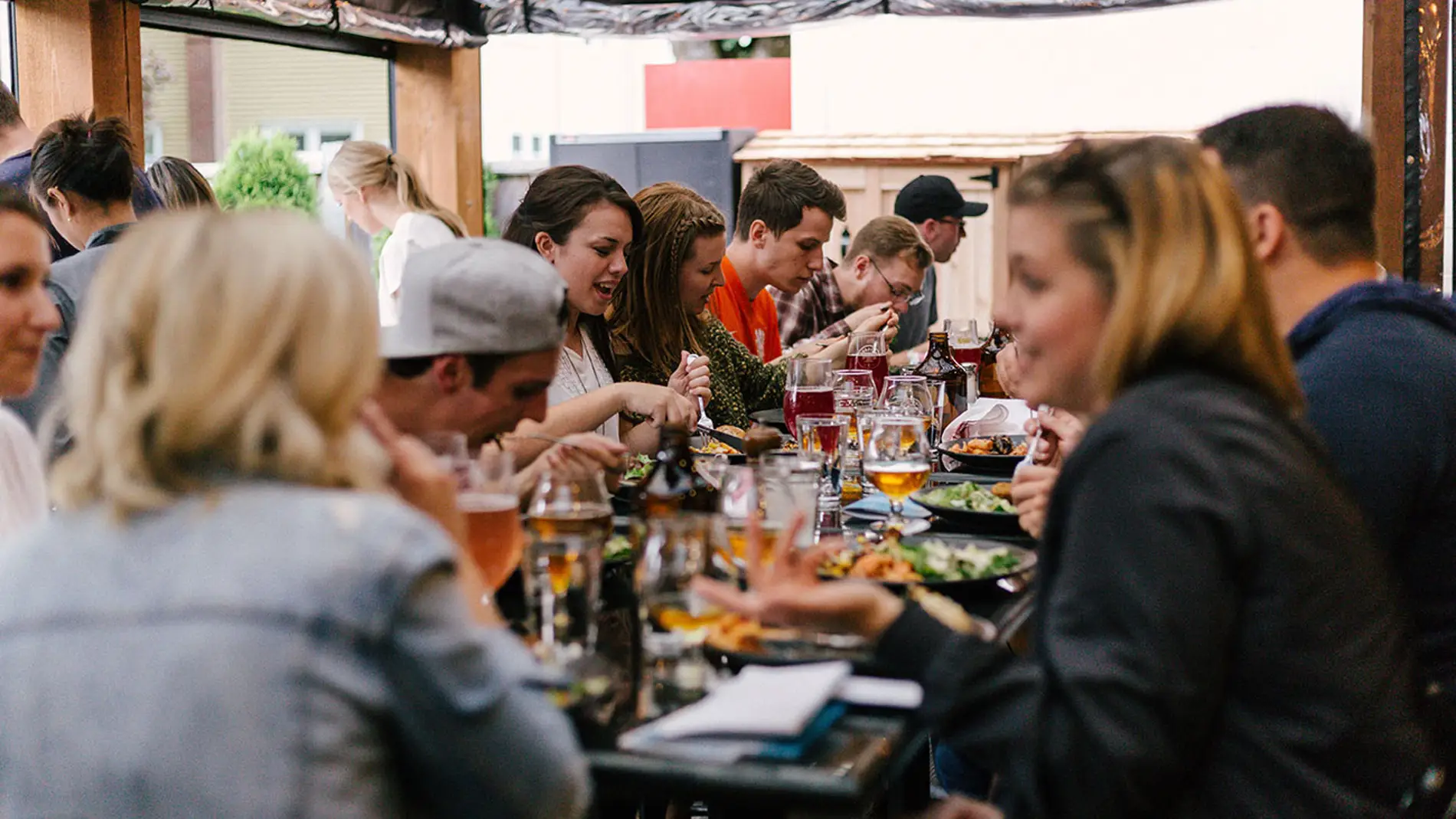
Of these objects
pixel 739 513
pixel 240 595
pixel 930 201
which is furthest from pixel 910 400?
pixel 930 201

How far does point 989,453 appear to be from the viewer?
3248 mm

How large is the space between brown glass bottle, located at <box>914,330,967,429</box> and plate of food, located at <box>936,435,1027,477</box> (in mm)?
660

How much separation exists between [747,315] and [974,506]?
9.26 feet

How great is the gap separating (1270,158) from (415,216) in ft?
14.6

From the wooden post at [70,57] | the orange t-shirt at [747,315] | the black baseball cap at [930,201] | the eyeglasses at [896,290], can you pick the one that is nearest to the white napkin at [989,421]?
the orange t-shirt at [747,315]

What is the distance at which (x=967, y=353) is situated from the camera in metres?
4.62

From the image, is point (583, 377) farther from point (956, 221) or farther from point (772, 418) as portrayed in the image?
point (956, 221)

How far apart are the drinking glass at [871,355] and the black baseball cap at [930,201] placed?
320 centimetres

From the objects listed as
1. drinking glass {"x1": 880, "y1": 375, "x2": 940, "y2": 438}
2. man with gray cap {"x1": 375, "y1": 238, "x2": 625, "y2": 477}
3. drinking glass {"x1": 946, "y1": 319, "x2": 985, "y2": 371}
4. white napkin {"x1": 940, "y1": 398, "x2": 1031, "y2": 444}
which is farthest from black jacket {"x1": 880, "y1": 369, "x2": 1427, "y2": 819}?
drinking glass {"x1": 946, "y1": 319, "x2": 985, "y2": 371}

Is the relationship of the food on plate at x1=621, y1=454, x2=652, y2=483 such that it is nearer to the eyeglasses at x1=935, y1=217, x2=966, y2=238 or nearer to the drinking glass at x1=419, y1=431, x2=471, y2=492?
the drinking glass at x1=419, y1=431, x2=471, y2=492

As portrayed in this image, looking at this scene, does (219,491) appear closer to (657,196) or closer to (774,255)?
(657,196)

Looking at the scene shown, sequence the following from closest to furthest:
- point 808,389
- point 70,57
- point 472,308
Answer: point 472,308 → point 808,389 → point 70,57

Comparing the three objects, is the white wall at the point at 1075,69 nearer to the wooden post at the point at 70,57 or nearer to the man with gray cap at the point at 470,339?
the wooden post at the point at 70,57

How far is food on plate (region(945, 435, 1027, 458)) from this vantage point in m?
3.23
